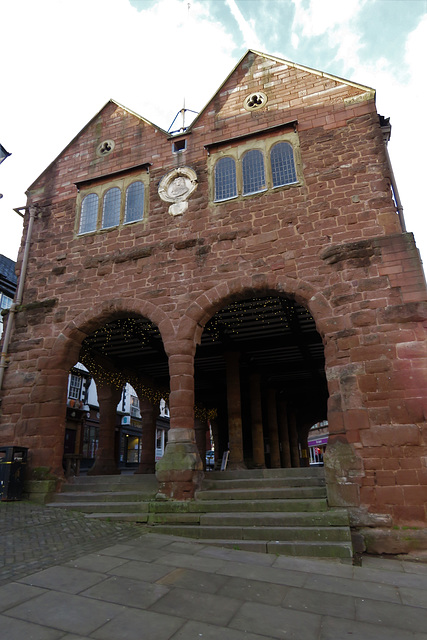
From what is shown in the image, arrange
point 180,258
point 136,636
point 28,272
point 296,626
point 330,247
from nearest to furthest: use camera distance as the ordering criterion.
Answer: point 136,636 → point 296,626 → point 330,247 → point 180,258 → point 28,272

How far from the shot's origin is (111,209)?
11.1 metres

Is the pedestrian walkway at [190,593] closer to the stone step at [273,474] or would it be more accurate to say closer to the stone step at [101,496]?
the stone step at [101,496]

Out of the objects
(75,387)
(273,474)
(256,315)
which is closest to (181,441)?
(273,474)

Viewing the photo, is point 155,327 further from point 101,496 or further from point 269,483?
point 269,483

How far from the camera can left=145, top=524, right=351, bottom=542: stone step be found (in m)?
5.95

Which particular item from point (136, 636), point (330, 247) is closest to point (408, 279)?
point (330, 247)

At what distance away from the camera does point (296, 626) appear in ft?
11.4

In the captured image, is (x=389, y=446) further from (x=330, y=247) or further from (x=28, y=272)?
(x=28, y=272)

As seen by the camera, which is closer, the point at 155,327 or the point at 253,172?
the point at 253,172

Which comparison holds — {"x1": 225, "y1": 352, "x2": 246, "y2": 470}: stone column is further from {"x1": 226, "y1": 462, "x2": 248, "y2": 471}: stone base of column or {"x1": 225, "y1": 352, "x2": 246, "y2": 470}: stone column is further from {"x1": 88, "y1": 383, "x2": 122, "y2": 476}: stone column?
{"x1": 88, "y1": 383, "x2": 122, "y2": 476}: stone column

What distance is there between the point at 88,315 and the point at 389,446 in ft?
23.2

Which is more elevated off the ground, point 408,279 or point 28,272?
point 28,272

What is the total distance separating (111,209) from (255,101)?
469 cm

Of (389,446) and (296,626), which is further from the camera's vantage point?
(389,446)
